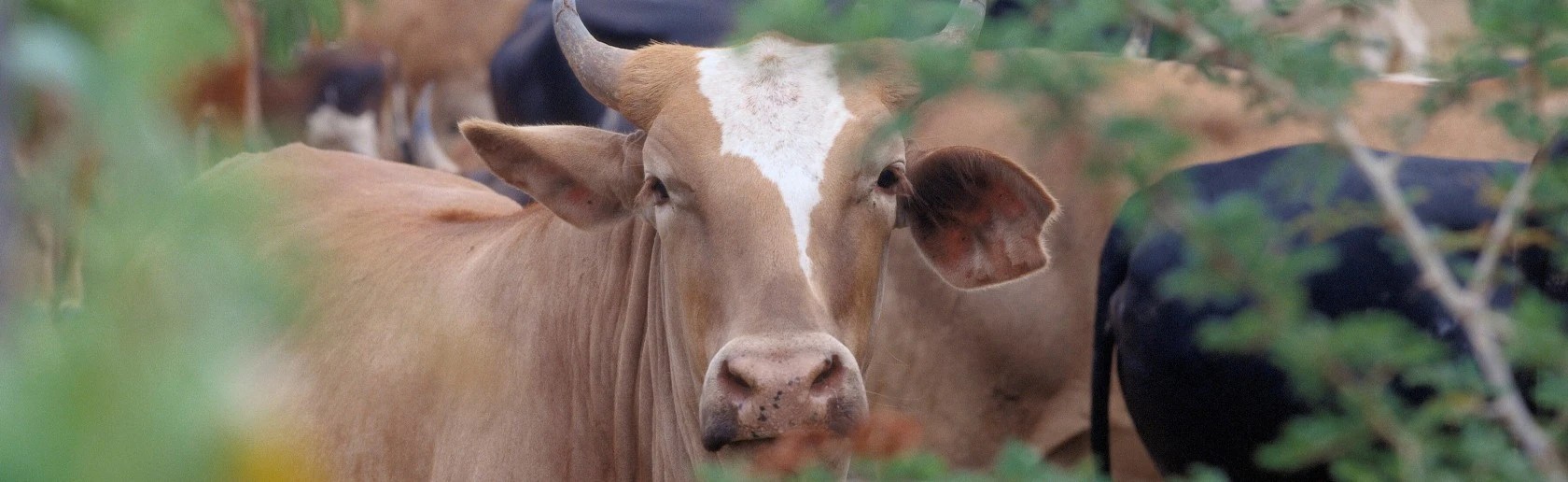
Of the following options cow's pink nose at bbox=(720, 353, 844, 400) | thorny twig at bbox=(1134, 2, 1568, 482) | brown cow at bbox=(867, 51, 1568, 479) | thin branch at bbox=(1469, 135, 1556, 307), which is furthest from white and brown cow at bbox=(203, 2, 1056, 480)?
brown cow at bbox=(867, 51, 1568, 479)

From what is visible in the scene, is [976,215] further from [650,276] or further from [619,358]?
[619,358]

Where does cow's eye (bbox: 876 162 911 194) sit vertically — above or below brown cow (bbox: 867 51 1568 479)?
above

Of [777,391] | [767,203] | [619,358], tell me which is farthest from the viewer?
[619,358]

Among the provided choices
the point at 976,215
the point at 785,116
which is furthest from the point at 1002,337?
the point at 785,116

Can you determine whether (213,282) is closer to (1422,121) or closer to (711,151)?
(1422,121)

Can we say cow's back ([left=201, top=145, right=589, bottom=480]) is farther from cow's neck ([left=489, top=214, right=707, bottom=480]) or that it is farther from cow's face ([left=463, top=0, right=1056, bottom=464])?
cow's face ([left=463, top=0, right=1056, bottom=464])

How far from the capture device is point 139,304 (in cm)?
75

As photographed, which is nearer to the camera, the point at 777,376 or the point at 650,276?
the point at 777,376

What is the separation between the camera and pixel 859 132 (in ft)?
9.92

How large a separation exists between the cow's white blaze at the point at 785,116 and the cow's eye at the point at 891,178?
0.17m

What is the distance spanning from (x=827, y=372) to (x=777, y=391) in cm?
13

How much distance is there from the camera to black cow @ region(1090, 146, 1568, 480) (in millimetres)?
3523

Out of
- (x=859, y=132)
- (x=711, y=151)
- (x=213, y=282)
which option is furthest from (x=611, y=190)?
(x=213, y=282)

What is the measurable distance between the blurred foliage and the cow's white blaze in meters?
2.17
